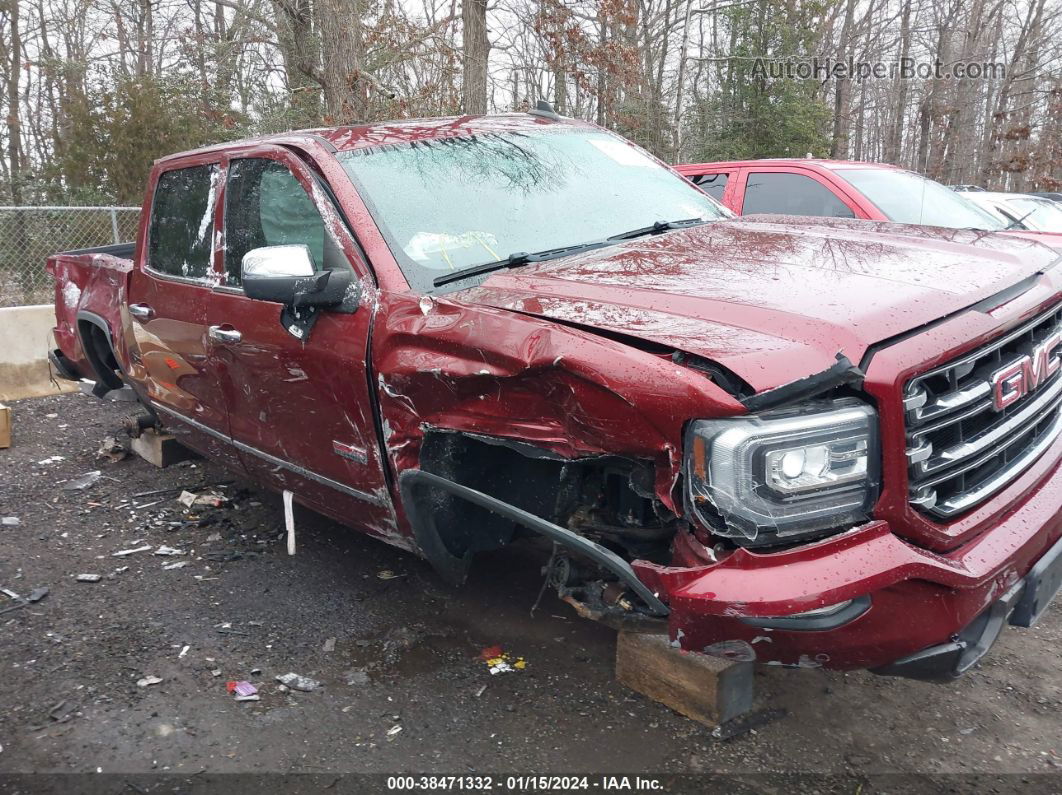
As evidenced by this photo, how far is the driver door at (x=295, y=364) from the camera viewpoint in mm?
2994

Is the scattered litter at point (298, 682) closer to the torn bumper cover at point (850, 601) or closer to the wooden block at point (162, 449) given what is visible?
the torn bumper cover at point (850, 601)

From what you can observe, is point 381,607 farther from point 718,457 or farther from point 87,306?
point 87,306

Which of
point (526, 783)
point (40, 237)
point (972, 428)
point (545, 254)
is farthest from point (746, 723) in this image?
point (40, 237)

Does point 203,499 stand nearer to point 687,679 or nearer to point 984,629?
point 687,679

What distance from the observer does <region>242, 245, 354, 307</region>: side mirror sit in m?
2.85

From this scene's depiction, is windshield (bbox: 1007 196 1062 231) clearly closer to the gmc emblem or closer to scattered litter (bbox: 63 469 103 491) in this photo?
the gmc emblem

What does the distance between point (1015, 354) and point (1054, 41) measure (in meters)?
30.1

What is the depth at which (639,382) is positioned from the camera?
204cm

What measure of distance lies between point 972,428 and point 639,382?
96cm

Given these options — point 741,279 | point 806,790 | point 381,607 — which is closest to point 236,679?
point 381,607

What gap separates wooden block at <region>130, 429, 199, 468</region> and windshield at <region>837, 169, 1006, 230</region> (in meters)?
5.22

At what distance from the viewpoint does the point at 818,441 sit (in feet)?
6.42

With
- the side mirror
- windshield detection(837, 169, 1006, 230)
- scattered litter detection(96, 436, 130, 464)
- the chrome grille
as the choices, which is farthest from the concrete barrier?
the chrome grille

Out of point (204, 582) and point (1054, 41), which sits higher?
point (1054, 41)
